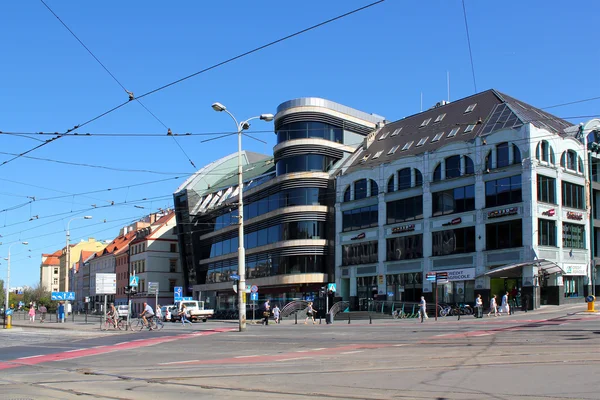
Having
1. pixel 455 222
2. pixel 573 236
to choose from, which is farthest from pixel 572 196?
pixel 455 222

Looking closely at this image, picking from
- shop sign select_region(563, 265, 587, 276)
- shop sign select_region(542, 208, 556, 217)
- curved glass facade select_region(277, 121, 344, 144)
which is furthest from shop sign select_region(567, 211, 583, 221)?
curved glass facade select_region(277, 121, 344, 144)

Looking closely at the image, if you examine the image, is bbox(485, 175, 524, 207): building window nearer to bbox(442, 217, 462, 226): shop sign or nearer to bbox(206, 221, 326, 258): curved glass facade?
bbox(442, 217, 462, 226): shop sign

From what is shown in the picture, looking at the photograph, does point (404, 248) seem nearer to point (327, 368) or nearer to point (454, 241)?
point (454, 241)

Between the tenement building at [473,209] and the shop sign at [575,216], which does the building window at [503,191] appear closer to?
the tenement building at [473,209]

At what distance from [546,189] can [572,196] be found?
3715 millimetres

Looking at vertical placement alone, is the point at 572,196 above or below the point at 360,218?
above

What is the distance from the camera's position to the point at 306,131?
62.7m

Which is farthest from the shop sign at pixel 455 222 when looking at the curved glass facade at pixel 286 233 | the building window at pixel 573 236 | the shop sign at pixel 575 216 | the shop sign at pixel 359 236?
the curved glass facade at pixel 286 233

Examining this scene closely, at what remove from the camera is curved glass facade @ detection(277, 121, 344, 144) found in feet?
206

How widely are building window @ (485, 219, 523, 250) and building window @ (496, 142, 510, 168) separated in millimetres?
4233

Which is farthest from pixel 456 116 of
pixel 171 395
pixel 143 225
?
pixel 143 225

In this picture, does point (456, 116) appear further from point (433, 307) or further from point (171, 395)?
point (171, 395)

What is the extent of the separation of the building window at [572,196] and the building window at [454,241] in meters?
7.02

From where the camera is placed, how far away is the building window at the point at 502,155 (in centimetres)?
4734
